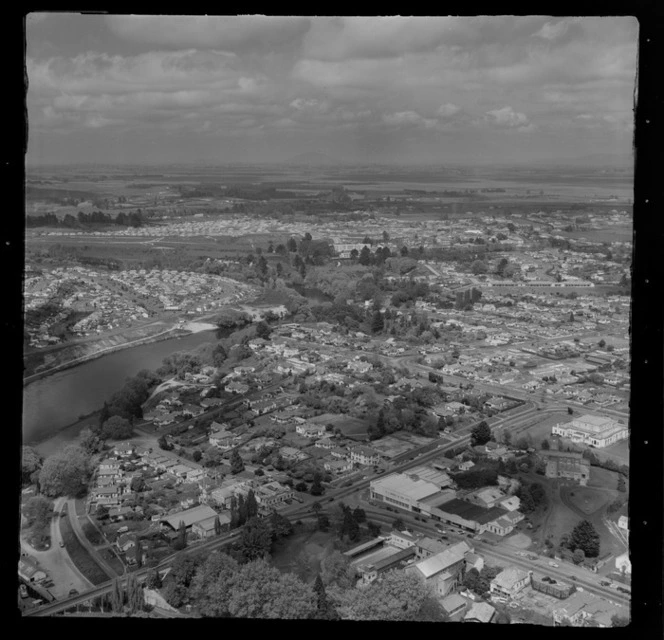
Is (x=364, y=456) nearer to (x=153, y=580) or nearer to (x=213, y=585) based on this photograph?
(x=213, y=585)

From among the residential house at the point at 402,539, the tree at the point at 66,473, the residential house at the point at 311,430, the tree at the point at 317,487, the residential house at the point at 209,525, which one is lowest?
the residential house at the point at 402,539

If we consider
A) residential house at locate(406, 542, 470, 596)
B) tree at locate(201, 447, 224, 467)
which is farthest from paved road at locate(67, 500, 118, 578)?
residential house at locate(406, 542, 470, 596)

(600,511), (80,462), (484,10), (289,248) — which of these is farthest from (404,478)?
(484,10)

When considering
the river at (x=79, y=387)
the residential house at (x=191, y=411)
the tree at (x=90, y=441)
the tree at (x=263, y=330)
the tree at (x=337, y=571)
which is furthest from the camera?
the tree at (x=263, y=330)

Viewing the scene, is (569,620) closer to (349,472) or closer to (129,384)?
(349,472)

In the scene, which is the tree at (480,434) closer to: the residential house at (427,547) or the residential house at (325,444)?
the residential house at (427,547)

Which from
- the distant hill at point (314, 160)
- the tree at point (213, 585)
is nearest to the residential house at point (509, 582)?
the tree at point (213, 585)
